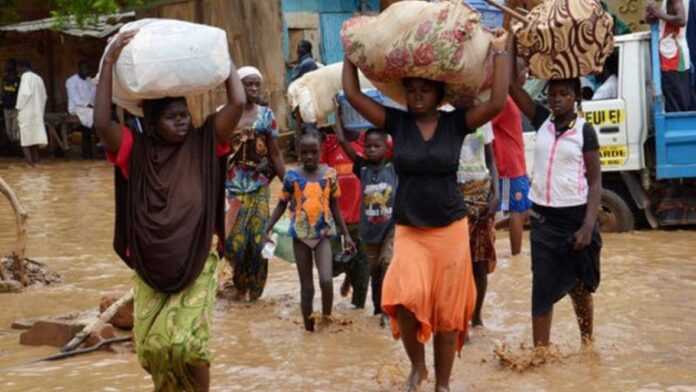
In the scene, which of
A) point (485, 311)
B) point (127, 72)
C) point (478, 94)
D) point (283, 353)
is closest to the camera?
point (127, 72)

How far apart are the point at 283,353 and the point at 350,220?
1.41 m

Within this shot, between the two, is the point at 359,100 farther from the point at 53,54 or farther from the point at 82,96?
the point at 53,54

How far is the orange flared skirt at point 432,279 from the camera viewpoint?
5.44 meters

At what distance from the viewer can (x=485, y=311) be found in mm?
8125

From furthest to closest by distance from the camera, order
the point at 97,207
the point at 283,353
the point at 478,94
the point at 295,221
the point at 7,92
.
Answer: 1. the point at 7,92
2. the point at 97,207
3. the point at 295,221
4. the point at 283,353
5. the point at 478,94

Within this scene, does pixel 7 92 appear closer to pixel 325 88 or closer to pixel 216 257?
pixel 325 88

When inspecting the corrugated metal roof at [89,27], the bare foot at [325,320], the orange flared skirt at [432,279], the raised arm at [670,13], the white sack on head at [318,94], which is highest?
the corrugated metal roof at [89,27]

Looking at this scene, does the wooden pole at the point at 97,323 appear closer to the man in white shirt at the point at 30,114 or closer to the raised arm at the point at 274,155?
the raised arm at the point at 274,155

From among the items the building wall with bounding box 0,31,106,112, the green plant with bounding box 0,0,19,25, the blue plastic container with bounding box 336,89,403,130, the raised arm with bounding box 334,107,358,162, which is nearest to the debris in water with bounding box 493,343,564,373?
the raised arm with bounding box 334,107,358,162

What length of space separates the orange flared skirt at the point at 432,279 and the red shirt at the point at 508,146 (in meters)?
3.66

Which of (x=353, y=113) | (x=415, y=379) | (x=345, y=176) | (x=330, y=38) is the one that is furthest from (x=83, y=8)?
(x=415, y=379)

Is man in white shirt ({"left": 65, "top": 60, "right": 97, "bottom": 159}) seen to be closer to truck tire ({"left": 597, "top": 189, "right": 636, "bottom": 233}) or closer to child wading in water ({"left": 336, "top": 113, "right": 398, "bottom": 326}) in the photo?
truck tire ({"left": 597, "top": 189, "right": 636, "bottom": 233})

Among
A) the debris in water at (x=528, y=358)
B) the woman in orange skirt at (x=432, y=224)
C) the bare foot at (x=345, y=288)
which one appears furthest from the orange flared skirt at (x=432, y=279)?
the bare foot at (x=345, y=288)

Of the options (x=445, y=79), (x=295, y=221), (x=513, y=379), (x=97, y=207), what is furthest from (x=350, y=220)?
(x=97, y=207)
